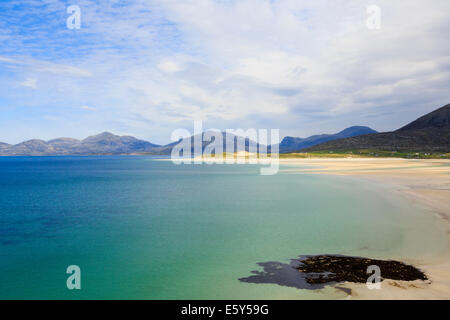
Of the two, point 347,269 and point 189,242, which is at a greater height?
point 347,269

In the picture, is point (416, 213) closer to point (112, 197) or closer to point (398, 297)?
point (398, 297)

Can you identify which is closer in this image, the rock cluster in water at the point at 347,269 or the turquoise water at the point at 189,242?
the rock cluster in water at the point at 347,269

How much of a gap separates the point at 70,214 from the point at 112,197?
10.6 m

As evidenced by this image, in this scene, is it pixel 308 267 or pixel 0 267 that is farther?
pixel 0 267

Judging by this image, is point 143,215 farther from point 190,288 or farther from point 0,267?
point 190,288

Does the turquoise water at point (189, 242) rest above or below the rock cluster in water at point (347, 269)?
below

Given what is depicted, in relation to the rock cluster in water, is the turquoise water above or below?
below

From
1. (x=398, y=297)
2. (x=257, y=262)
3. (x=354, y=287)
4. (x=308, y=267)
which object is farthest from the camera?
(x=257, y=262)

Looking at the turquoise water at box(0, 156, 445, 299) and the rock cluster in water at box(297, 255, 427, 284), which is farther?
the turquoise water at box(0, 156, 445, 299)

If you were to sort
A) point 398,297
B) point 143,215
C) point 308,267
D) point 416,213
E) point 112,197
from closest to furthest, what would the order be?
point 398,297
point 308,267
point 416,213
point 143,215
point 112,197

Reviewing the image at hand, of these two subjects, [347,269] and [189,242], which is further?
[189,242]
